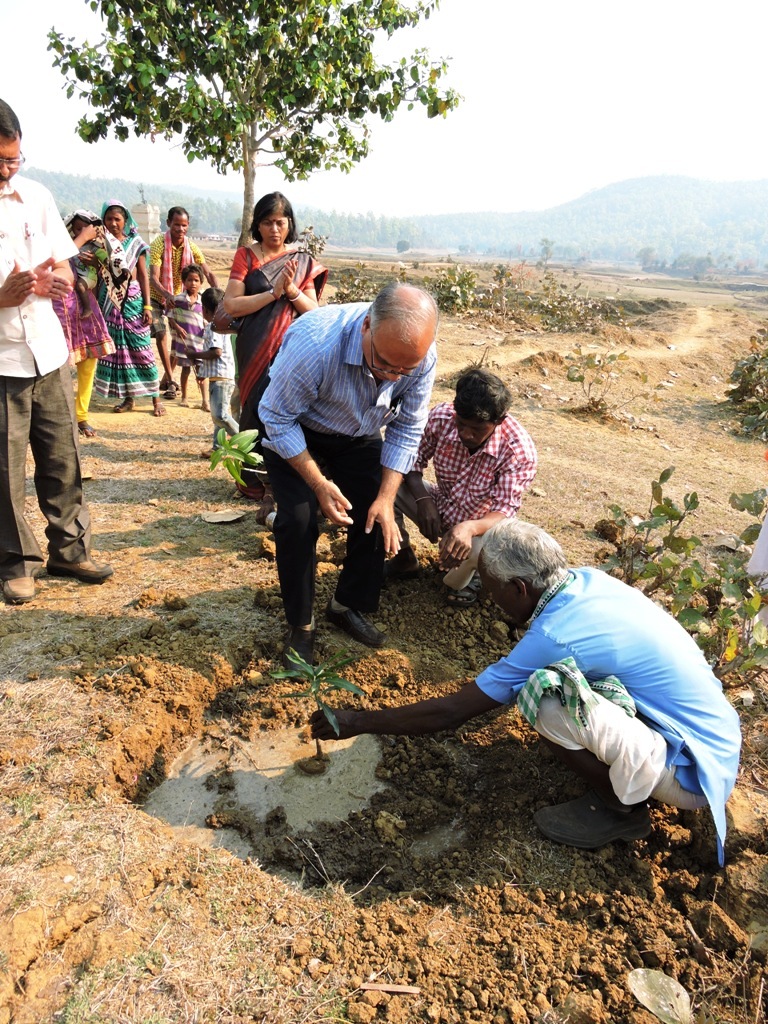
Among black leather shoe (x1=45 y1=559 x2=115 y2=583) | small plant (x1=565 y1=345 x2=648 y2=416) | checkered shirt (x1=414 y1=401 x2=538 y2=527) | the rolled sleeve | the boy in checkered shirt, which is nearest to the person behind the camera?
the rolled sleeve

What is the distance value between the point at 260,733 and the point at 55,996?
3.47ft

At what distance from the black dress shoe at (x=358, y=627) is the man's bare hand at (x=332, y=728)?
2.53ft

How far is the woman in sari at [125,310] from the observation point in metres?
4.84

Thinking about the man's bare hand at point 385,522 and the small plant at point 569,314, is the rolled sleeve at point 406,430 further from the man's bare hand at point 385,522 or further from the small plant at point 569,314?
the small plant at point 569,314

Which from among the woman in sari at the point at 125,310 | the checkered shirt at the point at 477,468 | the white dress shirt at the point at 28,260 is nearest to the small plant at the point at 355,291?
the woman in sari at the point at 125,310

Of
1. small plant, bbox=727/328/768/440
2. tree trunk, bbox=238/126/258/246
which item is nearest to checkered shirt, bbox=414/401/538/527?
small plant, bbox=727/328/768/440

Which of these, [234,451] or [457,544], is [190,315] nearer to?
[234,451]

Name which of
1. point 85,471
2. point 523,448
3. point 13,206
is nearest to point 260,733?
point 523,448

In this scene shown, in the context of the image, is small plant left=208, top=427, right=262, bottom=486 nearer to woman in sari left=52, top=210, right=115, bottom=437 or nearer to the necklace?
the necklace

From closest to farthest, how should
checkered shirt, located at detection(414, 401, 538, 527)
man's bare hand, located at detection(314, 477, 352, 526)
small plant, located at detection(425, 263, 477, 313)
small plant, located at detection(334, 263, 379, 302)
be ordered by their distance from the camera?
man's bare hand, located at detection(314, 477, 352, 526) < checkered shirt, located at detection(414, 401, 538, 527) < small plant, located at detection(334, 263, 379, 302) < small plant, located at detection(425, 263, 477, 313)

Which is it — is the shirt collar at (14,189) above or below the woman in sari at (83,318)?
above

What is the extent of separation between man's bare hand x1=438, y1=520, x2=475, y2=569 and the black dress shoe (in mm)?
426

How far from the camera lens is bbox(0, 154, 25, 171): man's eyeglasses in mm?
2365

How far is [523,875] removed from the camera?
6.25 ft
